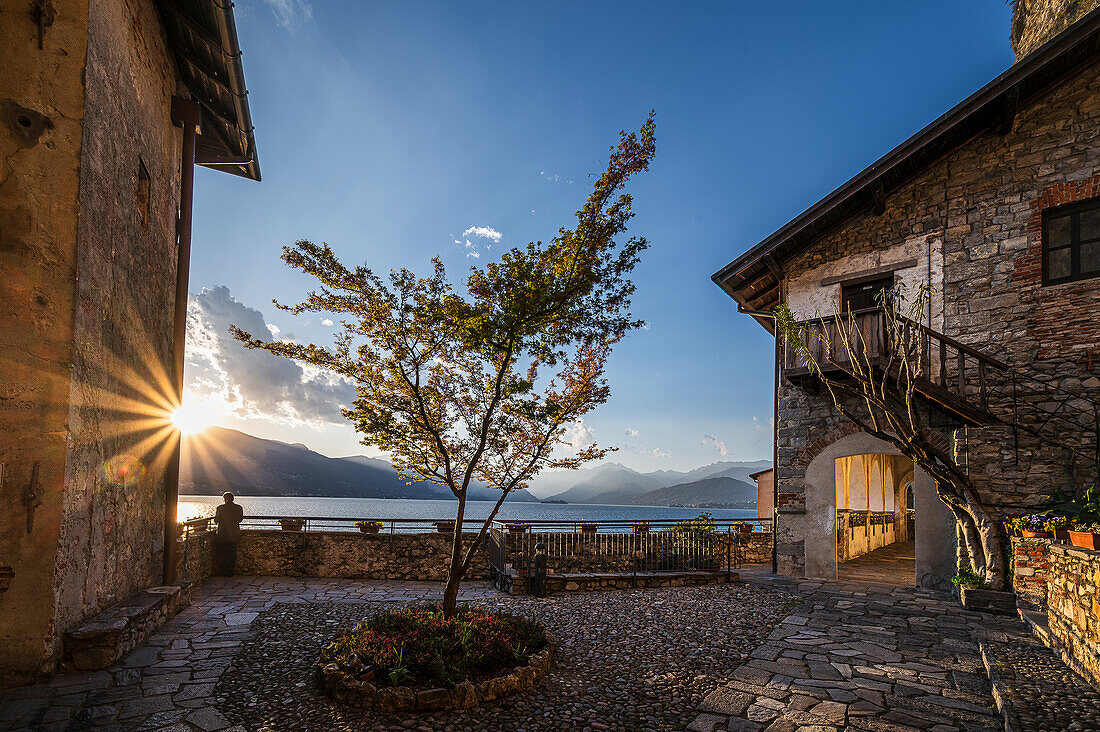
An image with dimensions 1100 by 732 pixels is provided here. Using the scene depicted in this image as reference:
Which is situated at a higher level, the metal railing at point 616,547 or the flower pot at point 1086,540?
the flower pot at point 1086,540

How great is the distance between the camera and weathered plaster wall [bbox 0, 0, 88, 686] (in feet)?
16.8

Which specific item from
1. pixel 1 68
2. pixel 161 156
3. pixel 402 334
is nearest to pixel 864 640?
pixel 402 334

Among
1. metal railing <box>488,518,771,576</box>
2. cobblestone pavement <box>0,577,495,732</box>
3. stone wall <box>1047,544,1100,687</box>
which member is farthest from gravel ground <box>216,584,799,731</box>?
stone wall <box>1047,544,1100,687</box>

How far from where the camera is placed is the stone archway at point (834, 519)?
1007 cm

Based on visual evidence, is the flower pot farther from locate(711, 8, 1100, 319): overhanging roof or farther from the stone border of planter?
locate(711, 8, 1100, 319): overhanging roof

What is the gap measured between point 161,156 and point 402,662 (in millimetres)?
8020

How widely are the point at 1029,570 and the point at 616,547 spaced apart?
7.33 meters

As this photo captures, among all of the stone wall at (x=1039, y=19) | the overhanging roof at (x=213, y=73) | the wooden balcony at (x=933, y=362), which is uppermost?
the stone wall at (x=1039, y=19)

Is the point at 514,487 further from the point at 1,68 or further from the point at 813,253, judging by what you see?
the point at 813,253

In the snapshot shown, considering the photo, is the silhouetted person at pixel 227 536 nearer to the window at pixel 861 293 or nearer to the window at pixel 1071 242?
the window at pixel 861 293

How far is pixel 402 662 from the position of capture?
A: 5.23m

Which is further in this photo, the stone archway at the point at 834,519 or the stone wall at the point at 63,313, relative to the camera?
the stone archway at the point at 834,519

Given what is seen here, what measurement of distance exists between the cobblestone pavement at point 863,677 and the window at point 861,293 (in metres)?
5.74

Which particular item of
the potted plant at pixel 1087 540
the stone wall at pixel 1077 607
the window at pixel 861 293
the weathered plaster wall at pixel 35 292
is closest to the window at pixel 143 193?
the weathered plaster wall at pixel 35 292
